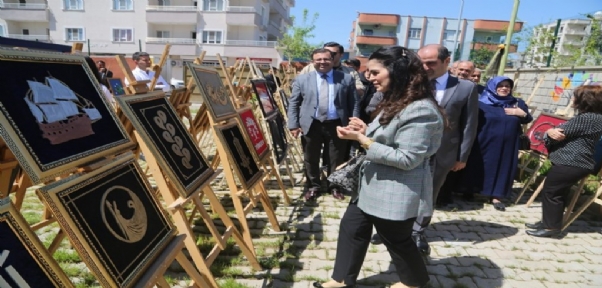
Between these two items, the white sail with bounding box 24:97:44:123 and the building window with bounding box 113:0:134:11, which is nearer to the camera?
the white sail with bounding box 24:97:44:123

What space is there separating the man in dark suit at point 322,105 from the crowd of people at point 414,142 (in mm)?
12

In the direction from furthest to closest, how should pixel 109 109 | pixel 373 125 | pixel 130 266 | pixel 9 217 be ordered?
1. pixel 373 125
2. pixel 109 109
3. pixel 130 266
4. pixel 9 217

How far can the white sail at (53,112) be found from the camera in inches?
51.2

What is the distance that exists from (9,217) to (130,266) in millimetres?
490

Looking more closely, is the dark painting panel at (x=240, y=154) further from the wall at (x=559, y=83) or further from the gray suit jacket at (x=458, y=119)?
the wall at (x=559, y=83)

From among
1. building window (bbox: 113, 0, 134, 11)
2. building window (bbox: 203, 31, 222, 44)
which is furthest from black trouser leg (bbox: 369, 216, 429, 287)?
building window (bbox: 113, 0, 134, 11)

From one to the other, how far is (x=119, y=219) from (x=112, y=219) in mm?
39

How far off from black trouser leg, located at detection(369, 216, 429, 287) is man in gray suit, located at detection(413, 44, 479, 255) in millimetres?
663

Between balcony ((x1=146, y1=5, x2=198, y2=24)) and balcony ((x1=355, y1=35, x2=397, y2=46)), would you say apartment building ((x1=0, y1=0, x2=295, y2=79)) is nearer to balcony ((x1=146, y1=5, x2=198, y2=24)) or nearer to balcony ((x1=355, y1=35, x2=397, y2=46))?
balcony ((x1=146, y1=5, x2=198, y2=24))

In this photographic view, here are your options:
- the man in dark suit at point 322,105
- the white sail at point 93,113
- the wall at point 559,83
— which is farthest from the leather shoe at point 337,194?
the wall at point 559,83

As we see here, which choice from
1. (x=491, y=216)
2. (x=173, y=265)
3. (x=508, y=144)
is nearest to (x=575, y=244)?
(x=491, y=216)

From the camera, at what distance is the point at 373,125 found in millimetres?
2076

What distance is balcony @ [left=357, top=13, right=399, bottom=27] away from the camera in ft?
166

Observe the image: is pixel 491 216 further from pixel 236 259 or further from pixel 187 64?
pixel 187 64
